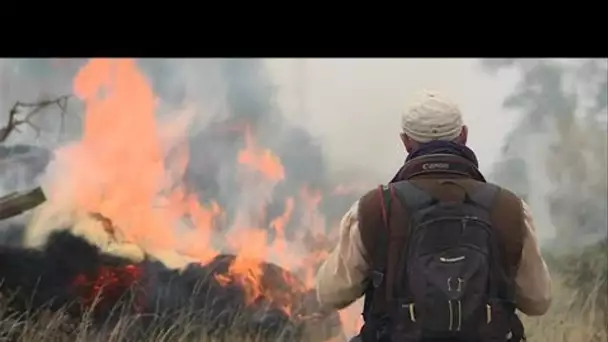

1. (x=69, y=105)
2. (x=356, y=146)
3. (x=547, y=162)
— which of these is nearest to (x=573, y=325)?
(x=547, y=162)

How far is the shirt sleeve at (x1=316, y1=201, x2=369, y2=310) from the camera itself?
1.99 m

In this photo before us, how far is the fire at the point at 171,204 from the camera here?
2.67 metres

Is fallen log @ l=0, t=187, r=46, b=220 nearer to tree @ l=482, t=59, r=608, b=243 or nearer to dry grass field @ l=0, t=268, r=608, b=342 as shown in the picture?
dry grass field @ l=0, t=268, r=608, b=342

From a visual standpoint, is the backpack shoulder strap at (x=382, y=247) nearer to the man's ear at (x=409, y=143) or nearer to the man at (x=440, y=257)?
the man at (x=440, y=257)

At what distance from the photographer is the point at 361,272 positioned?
6.55 ft

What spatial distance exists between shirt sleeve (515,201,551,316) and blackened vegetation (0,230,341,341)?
778 mm

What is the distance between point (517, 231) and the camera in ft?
6.43

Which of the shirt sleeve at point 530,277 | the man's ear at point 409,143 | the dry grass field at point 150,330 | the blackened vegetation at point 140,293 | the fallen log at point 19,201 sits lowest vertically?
the dry grass field at point 150,330

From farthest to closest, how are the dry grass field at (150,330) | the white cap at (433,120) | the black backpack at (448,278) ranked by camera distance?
1. the dry grass field at (150,330)
2. the white cap at (433,120)
3. the black backpack at (448,278)

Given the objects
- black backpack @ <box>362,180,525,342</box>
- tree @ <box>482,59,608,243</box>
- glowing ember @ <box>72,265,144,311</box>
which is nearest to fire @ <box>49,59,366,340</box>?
glowing ember @ <box>72,265,144,311</box>

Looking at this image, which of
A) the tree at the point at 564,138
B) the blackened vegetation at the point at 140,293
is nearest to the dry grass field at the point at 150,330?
the blackened vegetation at the point at 140,293

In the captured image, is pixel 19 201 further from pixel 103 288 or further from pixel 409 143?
pixel 409 143

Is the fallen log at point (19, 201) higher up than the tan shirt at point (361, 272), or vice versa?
the fallen log at point (19, 201)

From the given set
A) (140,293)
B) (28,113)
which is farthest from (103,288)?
(28,113)
